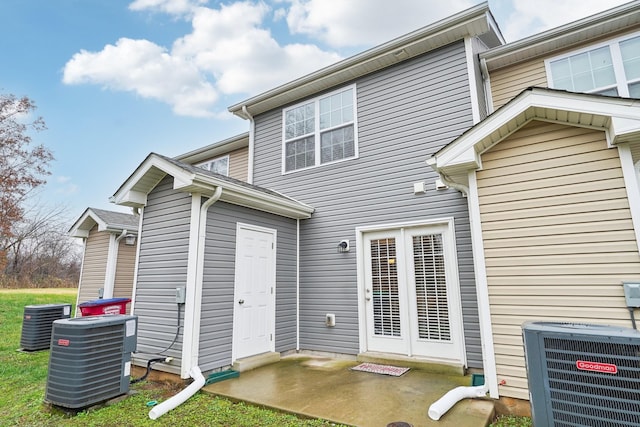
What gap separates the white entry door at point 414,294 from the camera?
463 cm

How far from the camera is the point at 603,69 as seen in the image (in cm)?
472

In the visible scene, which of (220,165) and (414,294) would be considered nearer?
(414,294)

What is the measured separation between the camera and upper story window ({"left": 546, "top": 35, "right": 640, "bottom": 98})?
4.52 metres

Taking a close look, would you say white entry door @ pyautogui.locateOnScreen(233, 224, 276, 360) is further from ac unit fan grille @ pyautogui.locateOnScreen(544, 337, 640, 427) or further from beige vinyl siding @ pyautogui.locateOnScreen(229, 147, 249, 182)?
ac unit fan grille @ pyautogui.locateOnScreen(544, 337, 640, 427)

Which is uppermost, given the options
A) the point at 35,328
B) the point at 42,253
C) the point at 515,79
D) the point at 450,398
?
the point at 515,79

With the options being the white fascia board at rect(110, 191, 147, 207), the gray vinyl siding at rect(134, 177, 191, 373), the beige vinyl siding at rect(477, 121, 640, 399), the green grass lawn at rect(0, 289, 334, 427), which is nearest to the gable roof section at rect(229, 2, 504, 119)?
the beige vinyl siding at rect(477, 121, 640, 399)

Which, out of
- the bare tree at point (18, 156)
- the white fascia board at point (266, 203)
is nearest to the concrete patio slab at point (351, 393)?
the white fascia board at point (266, 203)

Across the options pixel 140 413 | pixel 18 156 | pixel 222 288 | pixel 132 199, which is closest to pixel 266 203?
pixel 222 288

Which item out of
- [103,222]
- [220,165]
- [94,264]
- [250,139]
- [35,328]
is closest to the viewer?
[35,328]

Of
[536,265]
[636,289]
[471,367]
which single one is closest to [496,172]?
[536,265]

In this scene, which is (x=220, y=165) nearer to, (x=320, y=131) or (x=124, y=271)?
(x=124, y=271)

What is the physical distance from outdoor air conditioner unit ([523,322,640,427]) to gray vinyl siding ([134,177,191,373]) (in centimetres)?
394

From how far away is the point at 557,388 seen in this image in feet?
7.26

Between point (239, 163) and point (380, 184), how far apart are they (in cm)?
444
